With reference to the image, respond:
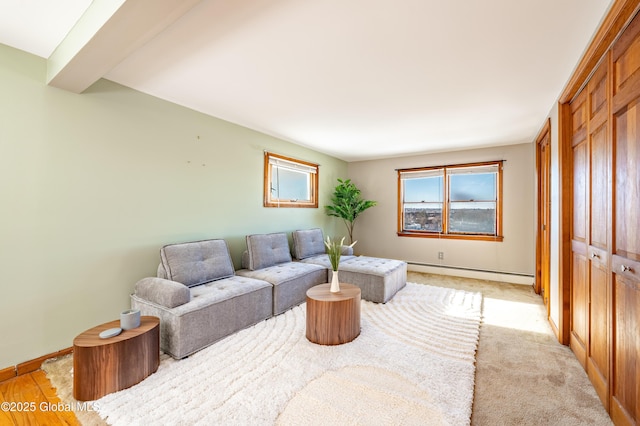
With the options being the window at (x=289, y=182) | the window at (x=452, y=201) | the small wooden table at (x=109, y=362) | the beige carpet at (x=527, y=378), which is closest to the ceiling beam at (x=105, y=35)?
the small wooden table at (x=109, y=362)

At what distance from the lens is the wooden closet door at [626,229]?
4.46ft

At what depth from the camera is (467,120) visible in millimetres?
3539

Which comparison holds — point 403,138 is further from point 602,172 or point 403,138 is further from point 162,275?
point 162,275

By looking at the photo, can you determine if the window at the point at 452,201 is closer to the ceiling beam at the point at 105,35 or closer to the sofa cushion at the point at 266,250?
the sofa cushion at the point at 266,250

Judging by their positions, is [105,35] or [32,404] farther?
[32,404]

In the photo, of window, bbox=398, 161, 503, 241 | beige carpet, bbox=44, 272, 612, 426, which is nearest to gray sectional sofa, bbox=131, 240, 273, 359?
beige carpet, bbox=44, 272, 612, 426

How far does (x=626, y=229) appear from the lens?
1.47 meters

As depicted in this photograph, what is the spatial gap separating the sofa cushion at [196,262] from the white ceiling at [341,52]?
5.29 feet

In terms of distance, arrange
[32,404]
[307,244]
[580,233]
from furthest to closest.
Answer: [307,244] < [580,233] < [32,404]

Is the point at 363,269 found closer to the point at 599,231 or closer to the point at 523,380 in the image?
the point at 523,380

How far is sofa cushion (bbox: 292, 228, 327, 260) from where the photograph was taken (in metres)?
4.38

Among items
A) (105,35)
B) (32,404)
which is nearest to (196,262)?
(32,404)

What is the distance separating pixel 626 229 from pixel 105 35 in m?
3.13

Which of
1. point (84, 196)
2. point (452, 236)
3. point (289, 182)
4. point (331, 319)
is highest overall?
point (289, 182)
